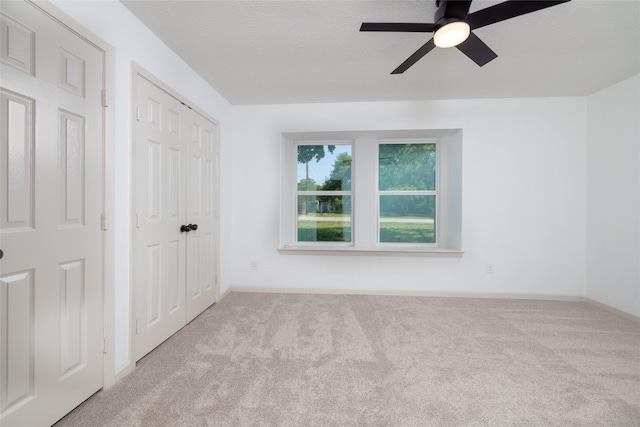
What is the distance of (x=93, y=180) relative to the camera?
1.57 m

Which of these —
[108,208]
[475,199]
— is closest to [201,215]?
[108,208]

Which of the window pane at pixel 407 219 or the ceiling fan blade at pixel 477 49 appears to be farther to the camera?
the window pane at pixel 407 219

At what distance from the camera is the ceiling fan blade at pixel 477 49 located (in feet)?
5.61

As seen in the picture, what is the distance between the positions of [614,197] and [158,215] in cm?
479

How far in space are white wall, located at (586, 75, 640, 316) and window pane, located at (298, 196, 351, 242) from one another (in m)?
3.06

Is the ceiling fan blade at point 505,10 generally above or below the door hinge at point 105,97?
above

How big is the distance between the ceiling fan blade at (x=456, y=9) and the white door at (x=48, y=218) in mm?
2149

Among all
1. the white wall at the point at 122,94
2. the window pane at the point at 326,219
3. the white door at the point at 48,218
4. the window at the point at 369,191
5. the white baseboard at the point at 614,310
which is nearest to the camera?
the white door at the point at 48,218

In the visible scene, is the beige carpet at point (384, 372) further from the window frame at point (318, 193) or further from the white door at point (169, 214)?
the window frame at point (318, 193)

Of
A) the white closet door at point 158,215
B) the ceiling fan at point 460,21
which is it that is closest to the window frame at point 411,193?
the ceiling fan at point 460,21

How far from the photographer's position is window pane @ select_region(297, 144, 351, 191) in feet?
13.0

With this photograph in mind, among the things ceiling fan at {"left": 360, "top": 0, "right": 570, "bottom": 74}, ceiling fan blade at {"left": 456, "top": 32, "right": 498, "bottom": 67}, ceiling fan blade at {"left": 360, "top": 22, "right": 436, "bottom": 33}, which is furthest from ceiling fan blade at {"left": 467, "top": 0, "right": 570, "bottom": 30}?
ceiling fan blade at {"left": 360, "top": 22, "right": 436, "bottom": 33}

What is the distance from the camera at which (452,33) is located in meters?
1.61

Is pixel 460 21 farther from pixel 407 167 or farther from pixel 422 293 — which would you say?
pixel 422 293
